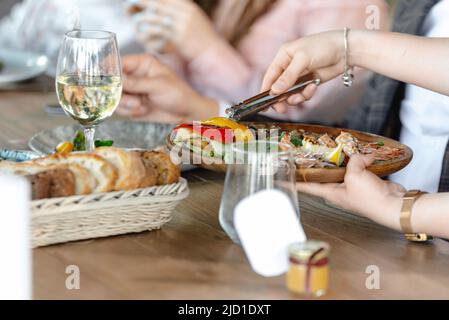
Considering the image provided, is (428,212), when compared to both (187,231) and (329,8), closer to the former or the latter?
(187,231)

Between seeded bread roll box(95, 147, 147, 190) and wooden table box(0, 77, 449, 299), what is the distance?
86 millimetres

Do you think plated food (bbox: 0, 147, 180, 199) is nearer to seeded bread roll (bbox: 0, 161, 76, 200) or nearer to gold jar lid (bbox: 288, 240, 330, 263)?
seeded bread roll (bbox: 0, 161, 76, 200)

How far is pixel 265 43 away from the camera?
2.43 m

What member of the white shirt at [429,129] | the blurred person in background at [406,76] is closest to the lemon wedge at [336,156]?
the blurred person in background at [406,76]

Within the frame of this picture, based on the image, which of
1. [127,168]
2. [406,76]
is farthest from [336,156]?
[127,168]

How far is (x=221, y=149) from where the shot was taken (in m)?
1.24

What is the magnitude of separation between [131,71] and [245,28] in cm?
59

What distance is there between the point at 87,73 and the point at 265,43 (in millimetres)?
1203

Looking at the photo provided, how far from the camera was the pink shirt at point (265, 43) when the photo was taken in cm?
230

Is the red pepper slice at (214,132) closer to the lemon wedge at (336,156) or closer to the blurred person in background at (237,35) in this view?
the lemon wedge at (336,156)

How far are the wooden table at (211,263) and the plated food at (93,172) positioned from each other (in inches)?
3.3

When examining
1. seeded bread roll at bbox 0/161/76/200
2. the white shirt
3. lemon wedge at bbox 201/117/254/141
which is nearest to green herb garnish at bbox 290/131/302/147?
lemon wedge at bbox 201/117/254/141

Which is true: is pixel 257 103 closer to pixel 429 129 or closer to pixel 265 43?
pixel 429 129

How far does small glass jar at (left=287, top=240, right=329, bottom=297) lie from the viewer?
34.8 inches
